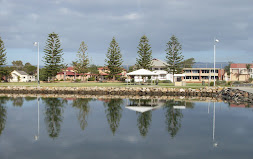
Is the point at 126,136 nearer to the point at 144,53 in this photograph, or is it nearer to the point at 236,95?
the point at 236,95

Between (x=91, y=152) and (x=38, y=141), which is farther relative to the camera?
(x=38, y=141)

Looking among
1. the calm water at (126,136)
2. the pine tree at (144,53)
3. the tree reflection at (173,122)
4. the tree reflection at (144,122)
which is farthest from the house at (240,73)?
the tree reflection at (144,122)

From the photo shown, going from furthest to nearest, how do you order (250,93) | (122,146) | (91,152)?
1. (250,93)
2. (122,146)
3. (91,152)

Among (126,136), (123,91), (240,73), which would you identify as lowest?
(126,136)

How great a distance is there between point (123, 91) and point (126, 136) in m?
18.7

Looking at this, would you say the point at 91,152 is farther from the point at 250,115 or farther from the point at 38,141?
the point at 250,115

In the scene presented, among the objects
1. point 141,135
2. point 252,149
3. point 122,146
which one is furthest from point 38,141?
point 252,149

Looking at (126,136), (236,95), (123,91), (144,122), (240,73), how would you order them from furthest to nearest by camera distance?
(240,73)
(123,91)
(236,95)
(144,122)
(126,136)

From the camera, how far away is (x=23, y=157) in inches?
262

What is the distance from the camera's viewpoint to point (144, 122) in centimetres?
1124

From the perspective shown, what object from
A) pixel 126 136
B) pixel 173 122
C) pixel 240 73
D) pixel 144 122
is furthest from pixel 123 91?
pixel 240 73

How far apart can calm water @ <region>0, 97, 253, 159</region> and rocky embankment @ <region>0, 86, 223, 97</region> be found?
41.5 ft

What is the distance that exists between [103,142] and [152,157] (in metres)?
1.99

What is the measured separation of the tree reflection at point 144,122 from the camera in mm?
9547
